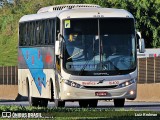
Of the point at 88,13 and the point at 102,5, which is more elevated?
the point at 88,13

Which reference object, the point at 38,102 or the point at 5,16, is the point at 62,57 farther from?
the point at 5,16

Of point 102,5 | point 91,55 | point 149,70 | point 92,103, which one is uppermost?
point 91,55

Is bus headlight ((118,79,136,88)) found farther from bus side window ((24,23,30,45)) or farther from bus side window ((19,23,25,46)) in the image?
bus side window ((19,23,25,46))

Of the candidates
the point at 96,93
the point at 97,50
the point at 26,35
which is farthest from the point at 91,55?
the point at 26,35

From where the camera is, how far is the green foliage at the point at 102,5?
7256 centimetres

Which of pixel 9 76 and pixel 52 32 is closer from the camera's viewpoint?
pixel 52 32

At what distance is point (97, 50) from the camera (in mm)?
32875

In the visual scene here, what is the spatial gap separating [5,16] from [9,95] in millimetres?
33974

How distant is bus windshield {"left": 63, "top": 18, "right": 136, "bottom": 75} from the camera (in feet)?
108

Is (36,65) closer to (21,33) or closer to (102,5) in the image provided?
(21,33)

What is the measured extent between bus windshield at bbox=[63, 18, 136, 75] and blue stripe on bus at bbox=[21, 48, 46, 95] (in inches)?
128

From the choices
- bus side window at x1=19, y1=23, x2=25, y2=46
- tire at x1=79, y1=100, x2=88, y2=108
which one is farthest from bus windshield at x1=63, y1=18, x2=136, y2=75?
bus side window at x1=19, y1=23, x2=25, y2=46

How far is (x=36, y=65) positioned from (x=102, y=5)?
126ft

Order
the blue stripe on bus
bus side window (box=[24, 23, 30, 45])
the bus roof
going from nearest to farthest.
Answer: the bus roof < the blue stripe on bus < bus side window (box=[24, 23, 30, 45])
